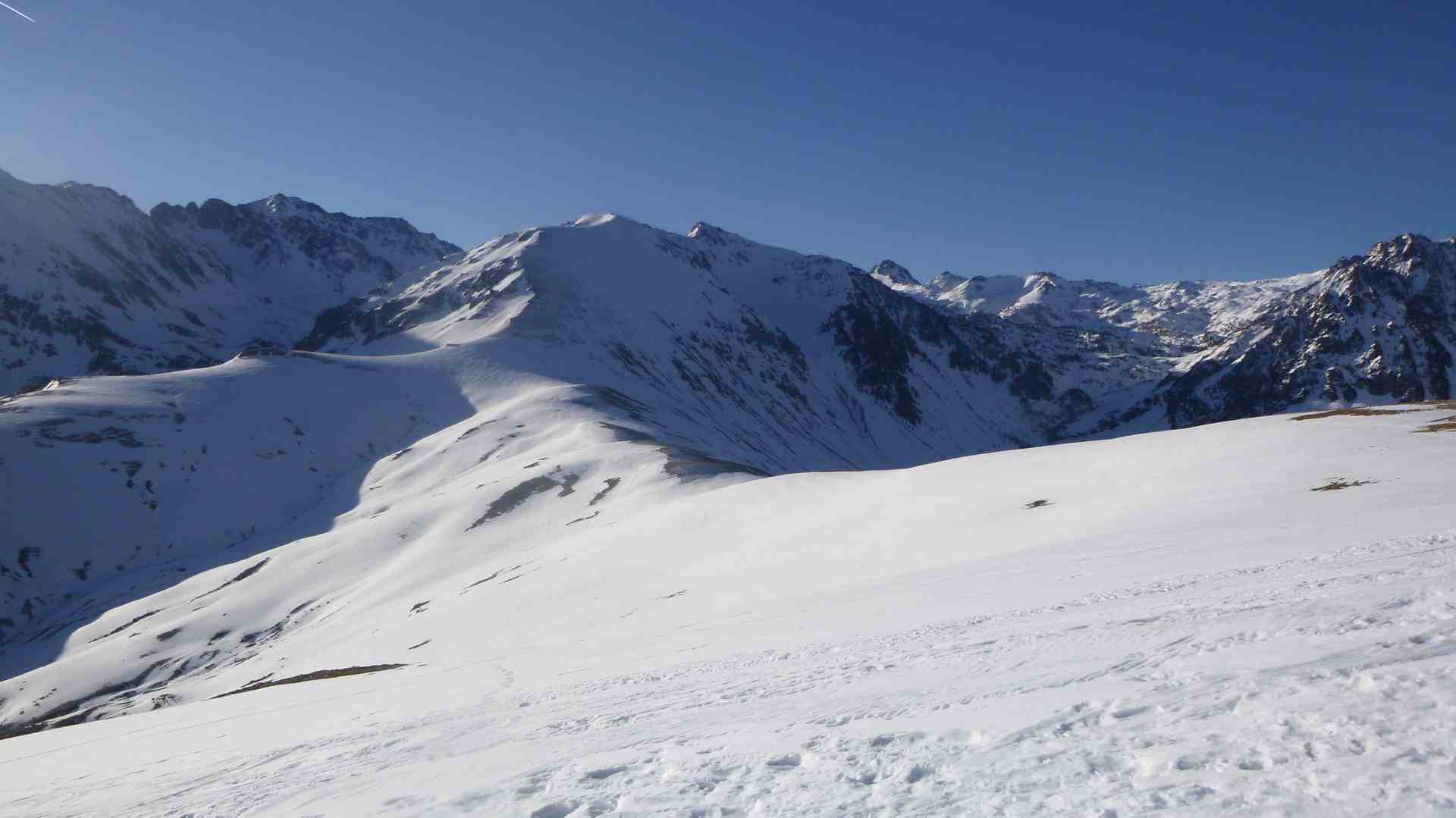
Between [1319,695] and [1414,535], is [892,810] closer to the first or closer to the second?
[1319,695]

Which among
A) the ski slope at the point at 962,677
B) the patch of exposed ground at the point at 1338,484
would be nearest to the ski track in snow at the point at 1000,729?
the ski slope at the point at 962,677

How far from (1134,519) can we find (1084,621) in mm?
13416

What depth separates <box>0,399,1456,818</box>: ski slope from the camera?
884 cm

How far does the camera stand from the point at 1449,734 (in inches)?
319

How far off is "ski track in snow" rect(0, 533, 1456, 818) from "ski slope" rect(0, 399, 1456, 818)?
56 mm

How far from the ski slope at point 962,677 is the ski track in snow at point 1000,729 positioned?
0.06 metres

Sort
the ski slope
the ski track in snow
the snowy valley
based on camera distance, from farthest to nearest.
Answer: the snowy valley
the ski slope
the ski track in snow

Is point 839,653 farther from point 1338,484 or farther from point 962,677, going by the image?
point 1338,484

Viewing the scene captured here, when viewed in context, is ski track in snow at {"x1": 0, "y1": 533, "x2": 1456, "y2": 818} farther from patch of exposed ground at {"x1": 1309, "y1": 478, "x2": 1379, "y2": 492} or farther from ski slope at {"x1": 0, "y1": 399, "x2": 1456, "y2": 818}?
patch of exposed ground at {"x1": 1309, "y1": 478, "x2": 1379, "y2": 492}

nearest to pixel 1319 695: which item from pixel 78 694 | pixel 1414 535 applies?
pixel 1414 535

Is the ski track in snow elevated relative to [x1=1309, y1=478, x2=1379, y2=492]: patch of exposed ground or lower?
elevated

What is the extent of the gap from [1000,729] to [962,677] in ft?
8.24

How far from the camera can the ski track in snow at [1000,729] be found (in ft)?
27.2

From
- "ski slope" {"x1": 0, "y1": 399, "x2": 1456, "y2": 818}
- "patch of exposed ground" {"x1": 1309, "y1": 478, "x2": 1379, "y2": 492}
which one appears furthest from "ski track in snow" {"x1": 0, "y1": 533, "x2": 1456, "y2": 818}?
"patch of exposed ground" {"x1": 1309, "y1": 478, "x2": 1379, "y2": 492}
